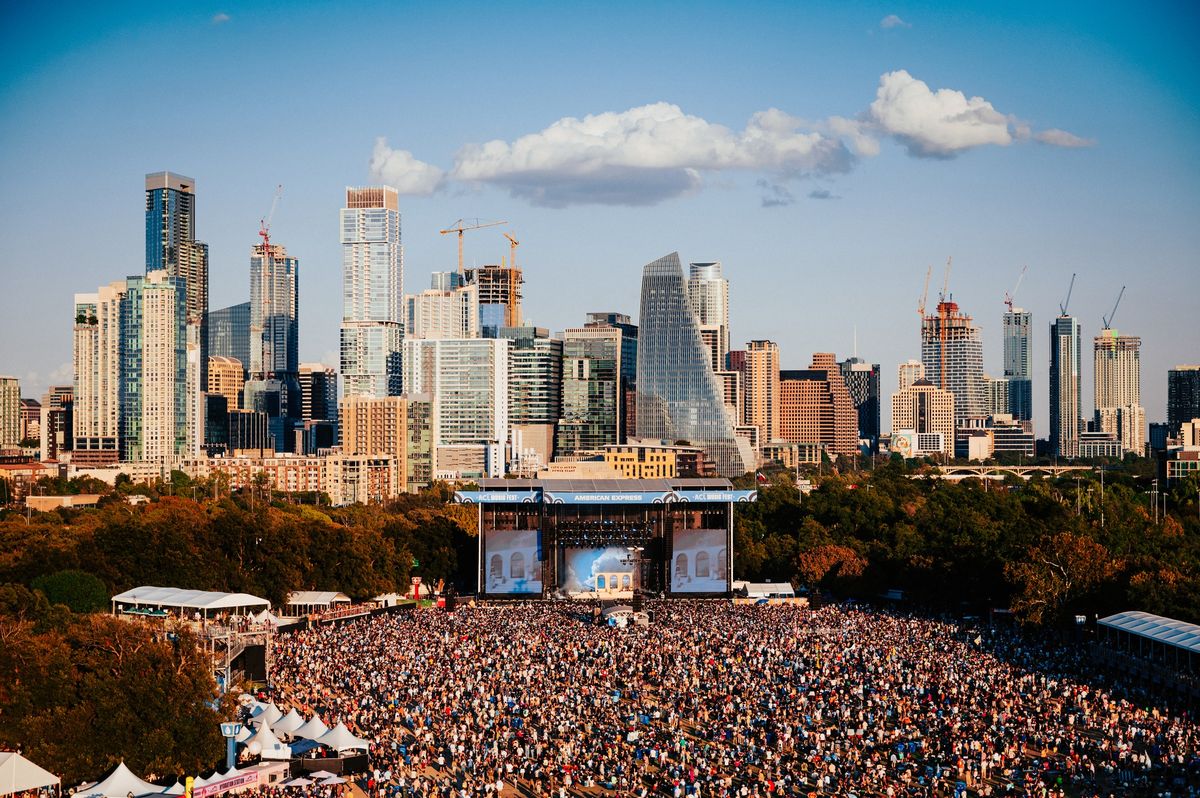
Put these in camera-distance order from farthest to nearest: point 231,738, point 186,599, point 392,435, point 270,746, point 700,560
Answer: point 392,435, point 700,560, point 186,599, point 270,746, point 231,738

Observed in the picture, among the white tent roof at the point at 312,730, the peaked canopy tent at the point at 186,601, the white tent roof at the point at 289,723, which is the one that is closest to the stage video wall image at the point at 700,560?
the peaked canopy tent at the point at 186,601

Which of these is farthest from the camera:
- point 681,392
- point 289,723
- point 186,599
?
point 681,392

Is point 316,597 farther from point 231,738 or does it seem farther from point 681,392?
point 681,392

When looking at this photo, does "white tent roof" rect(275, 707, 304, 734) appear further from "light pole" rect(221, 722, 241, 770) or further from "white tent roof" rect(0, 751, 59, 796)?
"white tent roof" rect(0, 751, 59, 796)

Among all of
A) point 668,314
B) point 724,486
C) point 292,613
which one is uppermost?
point 668,314

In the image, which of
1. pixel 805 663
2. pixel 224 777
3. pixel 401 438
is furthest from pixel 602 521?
pixel 401 438

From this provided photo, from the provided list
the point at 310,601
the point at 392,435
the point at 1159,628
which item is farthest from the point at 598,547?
the point at 392,435

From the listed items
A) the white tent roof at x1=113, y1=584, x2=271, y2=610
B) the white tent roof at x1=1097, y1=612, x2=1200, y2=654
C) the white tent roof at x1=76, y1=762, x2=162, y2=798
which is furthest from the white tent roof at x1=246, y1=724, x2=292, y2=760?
the white tent roof at x1=1097, y1=612, x2=1200, y2=654

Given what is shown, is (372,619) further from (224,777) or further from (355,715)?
(224,777)
